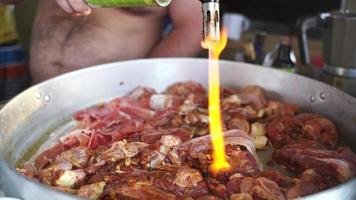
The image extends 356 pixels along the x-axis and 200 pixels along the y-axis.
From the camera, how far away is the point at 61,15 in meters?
2.55

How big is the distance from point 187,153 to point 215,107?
39 centimetres

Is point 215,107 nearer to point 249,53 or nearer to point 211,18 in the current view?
point 211,18

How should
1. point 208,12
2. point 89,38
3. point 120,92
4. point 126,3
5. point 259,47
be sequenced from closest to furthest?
point 208,12, point 126,3, point 120,92, point 89,38, point 259,47

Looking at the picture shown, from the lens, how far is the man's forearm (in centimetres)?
250

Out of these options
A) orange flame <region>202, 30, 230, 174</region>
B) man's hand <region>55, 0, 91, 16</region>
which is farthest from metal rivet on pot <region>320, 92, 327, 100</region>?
man's hand <region>55, 0, 91, 16</region>

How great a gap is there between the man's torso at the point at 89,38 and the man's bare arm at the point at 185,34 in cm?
10

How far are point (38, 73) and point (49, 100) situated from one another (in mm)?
694

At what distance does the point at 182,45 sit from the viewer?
2514 millimetres

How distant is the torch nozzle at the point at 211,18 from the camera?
49.8 inches

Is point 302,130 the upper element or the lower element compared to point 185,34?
lower

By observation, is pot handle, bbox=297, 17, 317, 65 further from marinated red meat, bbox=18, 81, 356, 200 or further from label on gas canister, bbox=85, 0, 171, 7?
label on gas canister, bbox=85, 0, 171, 7

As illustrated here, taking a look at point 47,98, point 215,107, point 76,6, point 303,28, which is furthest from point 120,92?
point 303,28

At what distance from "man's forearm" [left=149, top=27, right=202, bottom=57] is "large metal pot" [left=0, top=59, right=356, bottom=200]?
13.6 inches

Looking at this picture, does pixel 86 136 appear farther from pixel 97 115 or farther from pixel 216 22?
pixel 216 22
